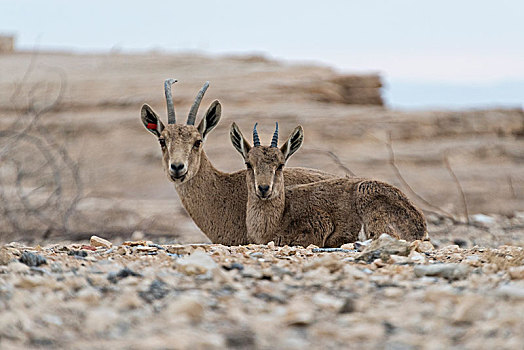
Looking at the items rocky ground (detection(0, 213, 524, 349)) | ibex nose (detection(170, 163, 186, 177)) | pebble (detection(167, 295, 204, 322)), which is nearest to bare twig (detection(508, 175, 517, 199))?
ibex nose (detection(170, 163, 186, 177))

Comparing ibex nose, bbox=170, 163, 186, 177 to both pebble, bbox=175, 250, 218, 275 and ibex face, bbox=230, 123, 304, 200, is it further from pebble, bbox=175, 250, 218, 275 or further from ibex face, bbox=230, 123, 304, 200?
pebble, bbox=175, 250, 218, 275

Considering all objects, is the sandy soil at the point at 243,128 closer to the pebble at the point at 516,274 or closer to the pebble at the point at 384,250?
the pebble at the point at 384,250

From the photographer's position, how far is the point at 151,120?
8477 mm

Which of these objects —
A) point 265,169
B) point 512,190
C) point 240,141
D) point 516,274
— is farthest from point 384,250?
point 512,190

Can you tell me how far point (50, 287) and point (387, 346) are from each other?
1.94 m

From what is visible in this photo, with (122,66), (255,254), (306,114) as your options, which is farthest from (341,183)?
(122,66)

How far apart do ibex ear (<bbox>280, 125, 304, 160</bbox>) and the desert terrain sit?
4.06 ft

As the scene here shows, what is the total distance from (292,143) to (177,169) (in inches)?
49.4

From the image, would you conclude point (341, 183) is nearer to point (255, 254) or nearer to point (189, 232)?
point (255, 254)

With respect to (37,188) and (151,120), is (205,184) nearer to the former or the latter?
(151,120)

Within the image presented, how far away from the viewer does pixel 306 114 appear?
1912 cm

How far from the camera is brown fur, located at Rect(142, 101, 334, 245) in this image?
8.02 metres

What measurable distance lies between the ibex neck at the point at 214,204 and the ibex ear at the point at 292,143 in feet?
2.53

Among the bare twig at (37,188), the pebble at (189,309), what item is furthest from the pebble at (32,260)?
the bare twig at (37,188)
